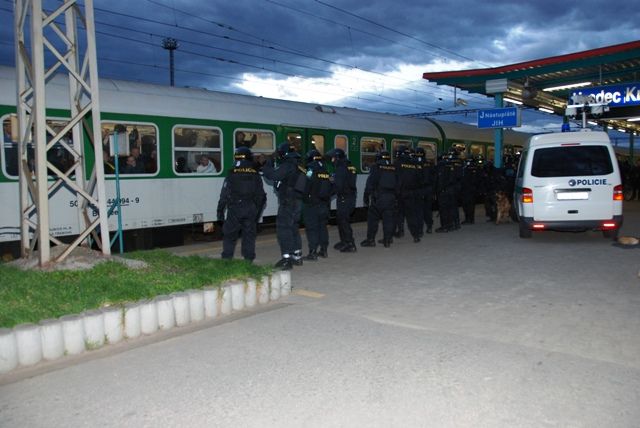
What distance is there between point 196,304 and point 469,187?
398 inches

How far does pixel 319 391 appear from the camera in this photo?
12.6 feet

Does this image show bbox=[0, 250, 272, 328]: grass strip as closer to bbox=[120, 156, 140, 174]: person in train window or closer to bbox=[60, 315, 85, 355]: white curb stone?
bbox=[60, 315, 85, 355]: white curb stone

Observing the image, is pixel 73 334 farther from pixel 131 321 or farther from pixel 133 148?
pixel 133 148

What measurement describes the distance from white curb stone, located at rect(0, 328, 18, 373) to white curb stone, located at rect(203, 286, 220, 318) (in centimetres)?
183

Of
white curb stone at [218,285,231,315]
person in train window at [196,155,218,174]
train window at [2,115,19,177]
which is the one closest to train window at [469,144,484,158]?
person in train window at [196,155,218,174]

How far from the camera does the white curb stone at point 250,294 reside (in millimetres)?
6191

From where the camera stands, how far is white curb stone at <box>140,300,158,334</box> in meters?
5.14

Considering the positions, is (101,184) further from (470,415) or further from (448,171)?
(448,171)

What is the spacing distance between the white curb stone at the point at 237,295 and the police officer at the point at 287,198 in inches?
84.2

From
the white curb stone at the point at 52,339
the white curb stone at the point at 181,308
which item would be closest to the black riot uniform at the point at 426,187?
the white curb stone at the point at 181,308

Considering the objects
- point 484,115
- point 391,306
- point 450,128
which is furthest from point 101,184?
point 450,128

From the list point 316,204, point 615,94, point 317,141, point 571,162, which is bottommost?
point 316,204

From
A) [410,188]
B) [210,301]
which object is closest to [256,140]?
[410,188]

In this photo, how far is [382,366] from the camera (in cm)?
429
